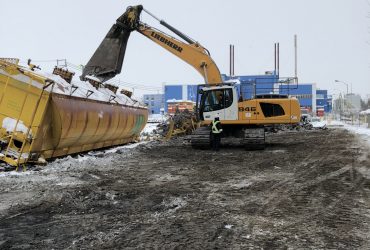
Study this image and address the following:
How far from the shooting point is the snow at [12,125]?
10.0 metres

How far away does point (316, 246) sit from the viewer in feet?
14.8

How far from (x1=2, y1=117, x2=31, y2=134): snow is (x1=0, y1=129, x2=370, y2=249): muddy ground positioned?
108 centimetres

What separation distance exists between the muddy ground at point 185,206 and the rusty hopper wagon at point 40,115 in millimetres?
652

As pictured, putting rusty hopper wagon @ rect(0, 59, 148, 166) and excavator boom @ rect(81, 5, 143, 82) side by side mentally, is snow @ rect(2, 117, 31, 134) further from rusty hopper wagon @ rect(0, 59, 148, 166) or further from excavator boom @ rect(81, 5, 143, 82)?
excavator boom @ rect(81, 5, 143, 82)

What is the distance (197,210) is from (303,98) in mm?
73781

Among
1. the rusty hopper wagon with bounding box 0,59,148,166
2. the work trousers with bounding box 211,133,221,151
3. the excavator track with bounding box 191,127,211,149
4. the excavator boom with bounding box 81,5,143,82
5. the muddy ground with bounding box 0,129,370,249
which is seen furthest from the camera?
the work trousers with bounding box 211,133,221,151

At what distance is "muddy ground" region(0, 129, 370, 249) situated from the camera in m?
4.76

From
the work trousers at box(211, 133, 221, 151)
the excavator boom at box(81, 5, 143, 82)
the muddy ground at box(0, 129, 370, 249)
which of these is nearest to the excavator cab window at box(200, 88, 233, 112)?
the work trousers at box(211, 133, 221, 151)

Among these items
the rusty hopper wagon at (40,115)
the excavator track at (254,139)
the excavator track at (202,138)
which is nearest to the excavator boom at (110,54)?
the rusty hopper wagon at (40,115)

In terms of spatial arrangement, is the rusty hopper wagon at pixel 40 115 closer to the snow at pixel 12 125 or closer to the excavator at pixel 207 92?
the snow at pixel 12 125

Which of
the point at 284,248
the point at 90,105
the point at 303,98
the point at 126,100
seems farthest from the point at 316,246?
the point at 303,98

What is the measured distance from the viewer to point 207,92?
1680 cm

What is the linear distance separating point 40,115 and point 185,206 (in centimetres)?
537

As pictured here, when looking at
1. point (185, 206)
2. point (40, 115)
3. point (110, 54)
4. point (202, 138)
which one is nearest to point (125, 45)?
point (110, 54)
